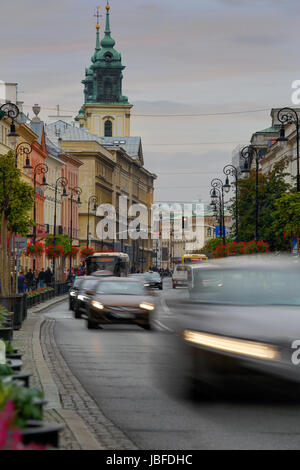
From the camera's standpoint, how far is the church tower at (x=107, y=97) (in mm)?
170125

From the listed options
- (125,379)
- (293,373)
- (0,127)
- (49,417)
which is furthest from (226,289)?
(0,127)

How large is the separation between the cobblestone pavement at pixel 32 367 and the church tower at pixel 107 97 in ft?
459

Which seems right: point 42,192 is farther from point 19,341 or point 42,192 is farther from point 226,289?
point 226,289

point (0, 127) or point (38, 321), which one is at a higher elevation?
point (0, 127)

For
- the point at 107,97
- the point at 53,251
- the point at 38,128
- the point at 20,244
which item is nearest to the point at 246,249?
the point at 53,251

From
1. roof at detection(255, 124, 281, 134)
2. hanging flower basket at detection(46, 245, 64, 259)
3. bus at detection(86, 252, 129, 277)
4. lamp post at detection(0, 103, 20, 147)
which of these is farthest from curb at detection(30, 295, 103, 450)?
roof at detection(255, 124, 281, 134)

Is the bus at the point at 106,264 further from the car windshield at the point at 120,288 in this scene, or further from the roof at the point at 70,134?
the roof at the point at 70,134

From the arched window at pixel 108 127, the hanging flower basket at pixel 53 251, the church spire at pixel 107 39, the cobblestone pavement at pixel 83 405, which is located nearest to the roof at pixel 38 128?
the hanging flower basket at pixel 53 251

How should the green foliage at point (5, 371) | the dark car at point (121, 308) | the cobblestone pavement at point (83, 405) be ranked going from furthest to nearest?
the dark car at point (121, 308)
the cobblestone pavement at point (83, 405)
the green foliage at point (5, 371)

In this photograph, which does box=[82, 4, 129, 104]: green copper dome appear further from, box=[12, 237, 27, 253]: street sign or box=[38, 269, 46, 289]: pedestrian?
box=[12, 237, 27, 253]: street sign

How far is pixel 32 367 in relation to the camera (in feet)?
53.9
